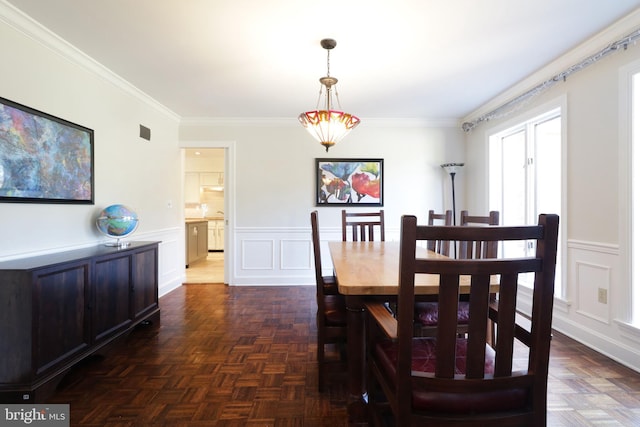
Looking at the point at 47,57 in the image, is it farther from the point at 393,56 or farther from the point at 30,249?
the point at 393,56

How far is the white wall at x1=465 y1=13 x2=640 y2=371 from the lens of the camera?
2.13m

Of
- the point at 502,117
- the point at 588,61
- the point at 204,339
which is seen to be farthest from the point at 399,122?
the point at 204,339

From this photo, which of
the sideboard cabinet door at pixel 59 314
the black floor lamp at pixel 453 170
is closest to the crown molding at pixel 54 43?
the sideboard cabinet door at pixel 59 314

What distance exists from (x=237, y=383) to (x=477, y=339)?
61.7 inches

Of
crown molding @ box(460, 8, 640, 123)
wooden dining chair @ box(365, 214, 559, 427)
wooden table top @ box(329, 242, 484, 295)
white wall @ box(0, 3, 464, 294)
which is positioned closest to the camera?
wooden dining chair @ box(365, 214, 559, 427)

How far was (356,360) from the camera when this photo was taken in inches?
58.6

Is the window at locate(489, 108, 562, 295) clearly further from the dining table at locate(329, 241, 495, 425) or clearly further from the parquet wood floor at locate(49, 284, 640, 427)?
the dining table at locate(329, 241, 495, 425)

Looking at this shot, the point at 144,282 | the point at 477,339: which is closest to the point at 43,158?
the point at 144,282

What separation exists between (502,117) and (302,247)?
3077 millimetres

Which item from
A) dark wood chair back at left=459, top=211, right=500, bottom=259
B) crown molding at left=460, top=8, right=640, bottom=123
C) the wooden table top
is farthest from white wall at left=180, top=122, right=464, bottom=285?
dark wood chair back at left=459, top=211, right=500, bottom=259

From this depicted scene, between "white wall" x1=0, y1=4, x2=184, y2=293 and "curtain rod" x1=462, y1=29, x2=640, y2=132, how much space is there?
416 cm

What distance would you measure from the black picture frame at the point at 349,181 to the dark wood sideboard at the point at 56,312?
2.57 metres

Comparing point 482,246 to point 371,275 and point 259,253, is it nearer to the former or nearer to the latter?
point 371,275

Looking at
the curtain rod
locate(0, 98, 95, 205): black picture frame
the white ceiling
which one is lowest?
locate(0, 98, 95, 205): black picture frame
